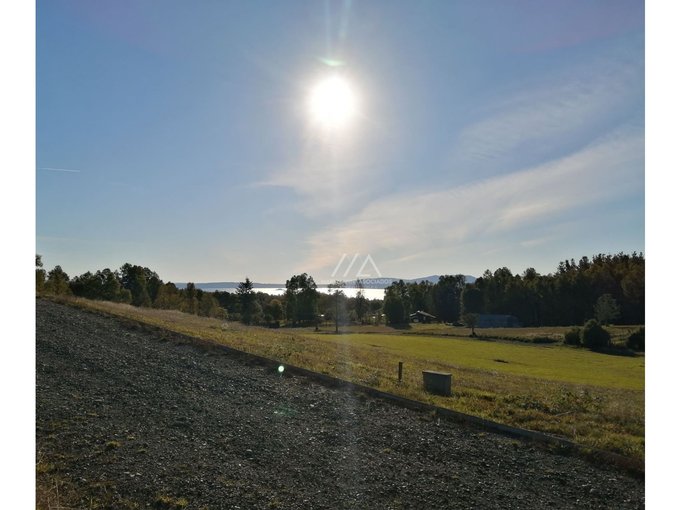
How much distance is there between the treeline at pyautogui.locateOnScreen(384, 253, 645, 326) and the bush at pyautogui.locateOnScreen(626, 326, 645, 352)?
1494 cm

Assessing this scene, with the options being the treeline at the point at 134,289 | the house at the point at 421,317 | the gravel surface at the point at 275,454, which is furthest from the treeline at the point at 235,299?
the gravel surface at the point at 275,454

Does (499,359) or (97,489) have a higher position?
(97,489)

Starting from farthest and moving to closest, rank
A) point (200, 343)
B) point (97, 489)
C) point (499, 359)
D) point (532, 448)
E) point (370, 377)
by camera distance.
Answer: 1. point (499, 359)
2. point (200, 343)
3. point (370, 377)
4. point (532, 448)
5. point (97, 489)

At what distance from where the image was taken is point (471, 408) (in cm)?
1222

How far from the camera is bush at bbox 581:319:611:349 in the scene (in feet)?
201

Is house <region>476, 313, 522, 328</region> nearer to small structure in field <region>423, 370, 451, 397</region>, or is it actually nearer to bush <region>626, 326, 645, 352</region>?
bush <region>626, 326, 645, 352</region>

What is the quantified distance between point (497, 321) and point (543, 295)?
1128cm

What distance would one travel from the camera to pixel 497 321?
301 ft

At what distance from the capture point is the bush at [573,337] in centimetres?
6425

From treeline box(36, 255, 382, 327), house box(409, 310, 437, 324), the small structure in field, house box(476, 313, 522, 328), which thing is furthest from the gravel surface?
house box(409, 310, 437, 324)

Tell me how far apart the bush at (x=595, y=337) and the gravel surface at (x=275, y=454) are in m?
61.6

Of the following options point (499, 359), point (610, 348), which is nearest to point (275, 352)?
point (499, 359)
